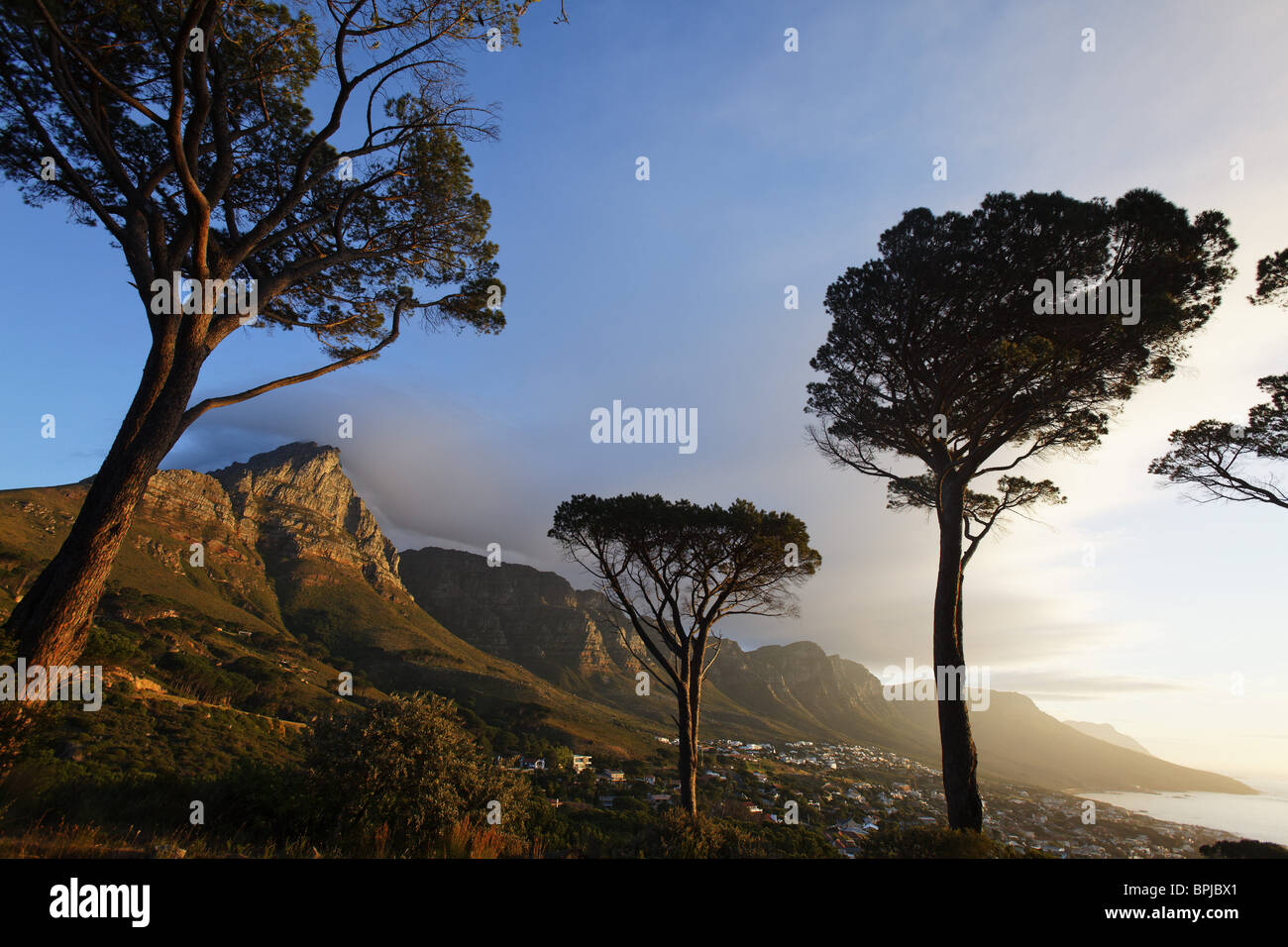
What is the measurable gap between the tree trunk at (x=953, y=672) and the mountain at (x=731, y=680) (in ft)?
292

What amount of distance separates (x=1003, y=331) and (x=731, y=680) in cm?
14124

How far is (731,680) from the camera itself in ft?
458

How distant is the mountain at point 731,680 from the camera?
113 metres

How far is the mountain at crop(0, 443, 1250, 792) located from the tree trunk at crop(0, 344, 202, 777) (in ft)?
3.50

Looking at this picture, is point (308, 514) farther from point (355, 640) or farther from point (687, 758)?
point (687, 758)

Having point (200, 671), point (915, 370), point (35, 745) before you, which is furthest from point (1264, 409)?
point (200, 671)

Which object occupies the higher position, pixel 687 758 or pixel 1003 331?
pixel 1003 331

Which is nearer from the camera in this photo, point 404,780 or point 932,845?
point 932,845

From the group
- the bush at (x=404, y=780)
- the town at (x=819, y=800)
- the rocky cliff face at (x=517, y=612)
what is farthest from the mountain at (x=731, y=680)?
the bush at (x=404, y=780)

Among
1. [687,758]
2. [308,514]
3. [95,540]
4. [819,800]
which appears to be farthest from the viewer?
[308,514]

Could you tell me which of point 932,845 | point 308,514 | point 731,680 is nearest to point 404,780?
point 932,845

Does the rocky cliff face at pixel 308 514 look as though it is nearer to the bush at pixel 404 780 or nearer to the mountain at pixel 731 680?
the mountain at pixel 731 680
